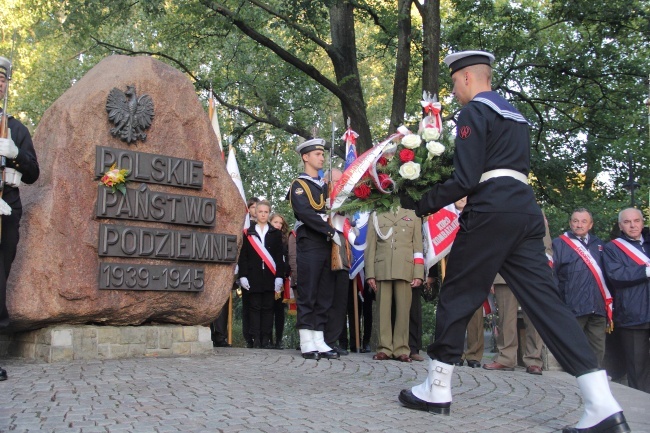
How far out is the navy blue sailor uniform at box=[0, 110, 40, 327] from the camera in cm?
659

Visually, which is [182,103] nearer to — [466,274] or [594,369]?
[466,274]

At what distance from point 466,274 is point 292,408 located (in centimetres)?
145

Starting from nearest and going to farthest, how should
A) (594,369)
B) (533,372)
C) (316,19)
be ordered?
(594,369), (533,372), (316,19)

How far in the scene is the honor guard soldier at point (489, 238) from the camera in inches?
184

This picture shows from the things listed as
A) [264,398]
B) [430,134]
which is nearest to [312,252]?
[264,398]

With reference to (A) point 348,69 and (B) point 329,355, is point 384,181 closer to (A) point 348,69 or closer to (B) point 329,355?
(B) point 329,355

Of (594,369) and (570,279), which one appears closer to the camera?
(594,369)

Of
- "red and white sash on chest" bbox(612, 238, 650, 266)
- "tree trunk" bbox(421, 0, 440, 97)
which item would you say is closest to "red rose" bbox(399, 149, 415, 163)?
"red and white sash on chest" bbox(612, 238, 650, 266)

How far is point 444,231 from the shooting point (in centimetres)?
Answer: 943

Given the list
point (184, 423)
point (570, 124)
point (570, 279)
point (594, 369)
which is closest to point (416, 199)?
point (594, 369)


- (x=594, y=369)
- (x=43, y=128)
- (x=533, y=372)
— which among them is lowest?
(x=533, y=372)

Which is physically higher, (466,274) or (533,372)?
(466,274)

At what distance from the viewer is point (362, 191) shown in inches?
218

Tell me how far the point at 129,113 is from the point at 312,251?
8.27 ft
